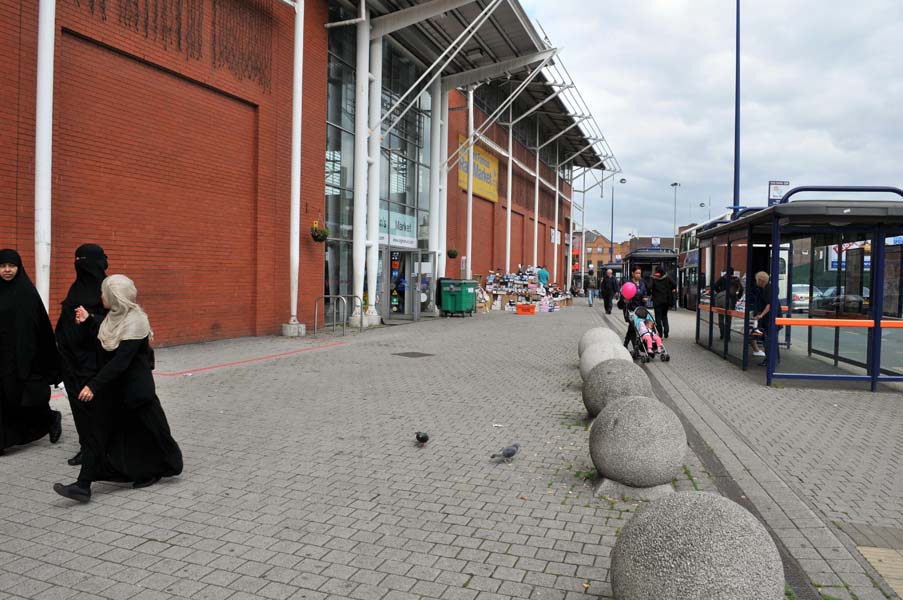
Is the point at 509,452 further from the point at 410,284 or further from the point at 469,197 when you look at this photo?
the point at 469,197

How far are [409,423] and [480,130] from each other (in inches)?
863

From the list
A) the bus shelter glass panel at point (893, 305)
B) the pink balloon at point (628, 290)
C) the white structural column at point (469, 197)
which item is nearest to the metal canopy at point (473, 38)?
the white structural column at point (469, 197)

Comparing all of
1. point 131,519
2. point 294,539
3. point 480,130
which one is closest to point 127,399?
point 131,519

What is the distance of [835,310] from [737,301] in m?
1.96

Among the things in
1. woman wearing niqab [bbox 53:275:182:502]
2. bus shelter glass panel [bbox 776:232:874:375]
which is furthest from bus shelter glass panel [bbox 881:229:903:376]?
woman wearing niqab [bbox 53:275:182:502]

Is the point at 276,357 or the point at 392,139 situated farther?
the point at 392,139

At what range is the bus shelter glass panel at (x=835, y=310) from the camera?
385 inches

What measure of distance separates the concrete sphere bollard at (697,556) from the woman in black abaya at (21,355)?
5089mm

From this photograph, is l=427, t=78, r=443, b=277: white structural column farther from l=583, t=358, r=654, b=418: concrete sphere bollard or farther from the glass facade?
l=583, t=358, r=654, b=418: concrete sphere bollard

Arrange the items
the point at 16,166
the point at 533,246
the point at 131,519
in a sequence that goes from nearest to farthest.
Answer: the point at 131,519, the point at 16,166, the point at 533,246

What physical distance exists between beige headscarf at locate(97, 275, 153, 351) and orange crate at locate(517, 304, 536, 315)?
23026 mm

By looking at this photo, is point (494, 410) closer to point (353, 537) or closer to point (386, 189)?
point (353, 537)

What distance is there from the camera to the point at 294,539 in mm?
4117

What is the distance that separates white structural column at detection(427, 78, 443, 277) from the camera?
931 inches
